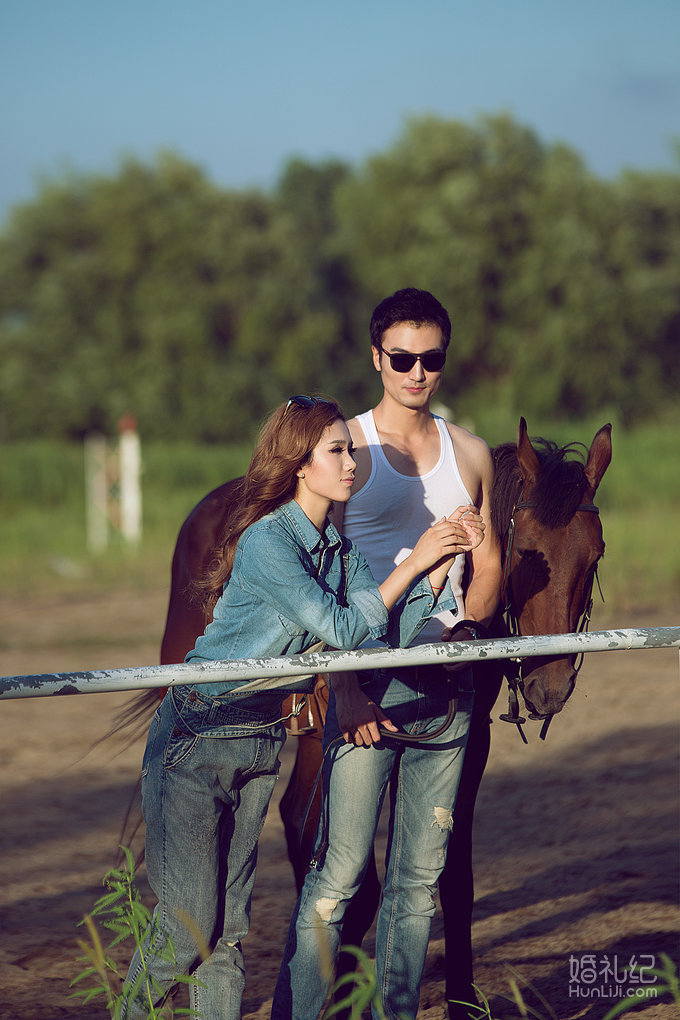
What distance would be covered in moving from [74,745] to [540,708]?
5328 mm

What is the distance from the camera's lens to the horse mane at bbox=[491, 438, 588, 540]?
3.06m

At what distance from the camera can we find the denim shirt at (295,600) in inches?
93.4

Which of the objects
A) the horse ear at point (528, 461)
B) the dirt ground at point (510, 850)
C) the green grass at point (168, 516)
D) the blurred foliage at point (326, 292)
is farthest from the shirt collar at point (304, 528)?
the blurred foliage at point (326, 292)

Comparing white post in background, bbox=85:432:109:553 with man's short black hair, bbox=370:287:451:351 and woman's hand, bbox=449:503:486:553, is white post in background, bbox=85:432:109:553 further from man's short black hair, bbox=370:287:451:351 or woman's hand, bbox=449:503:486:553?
woman's hand, bbox=449:503:486:553

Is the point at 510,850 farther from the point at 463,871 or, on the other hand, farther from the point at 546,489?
the point at 546,489

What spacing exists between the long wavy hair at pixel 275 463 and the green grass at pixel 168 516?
9.47 meters

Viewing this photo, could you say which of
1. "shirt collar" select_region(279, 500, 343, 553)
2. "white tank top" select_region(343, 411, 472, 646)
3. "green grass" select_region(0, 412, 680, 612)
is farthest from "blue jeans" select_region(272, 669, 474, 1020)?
"green grass" select_region(0, 412, 680, 612)

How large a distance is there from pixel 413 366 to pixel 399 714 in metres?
0.88

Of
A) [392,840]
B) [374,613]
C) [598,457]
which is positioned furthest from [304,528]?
[598,457]

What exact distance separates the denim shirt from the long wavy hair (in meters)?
0.04

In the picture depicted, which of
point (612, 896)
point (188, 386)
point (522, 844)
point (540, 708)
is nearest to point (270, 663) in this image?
point (540, 708)

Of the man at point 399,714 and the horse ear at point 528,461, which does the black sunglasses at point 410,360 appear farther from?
the horse ear at point 528,461

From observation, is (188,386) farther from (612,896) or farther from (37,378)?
(612,896)

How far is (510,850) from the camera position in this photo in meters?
5.22
